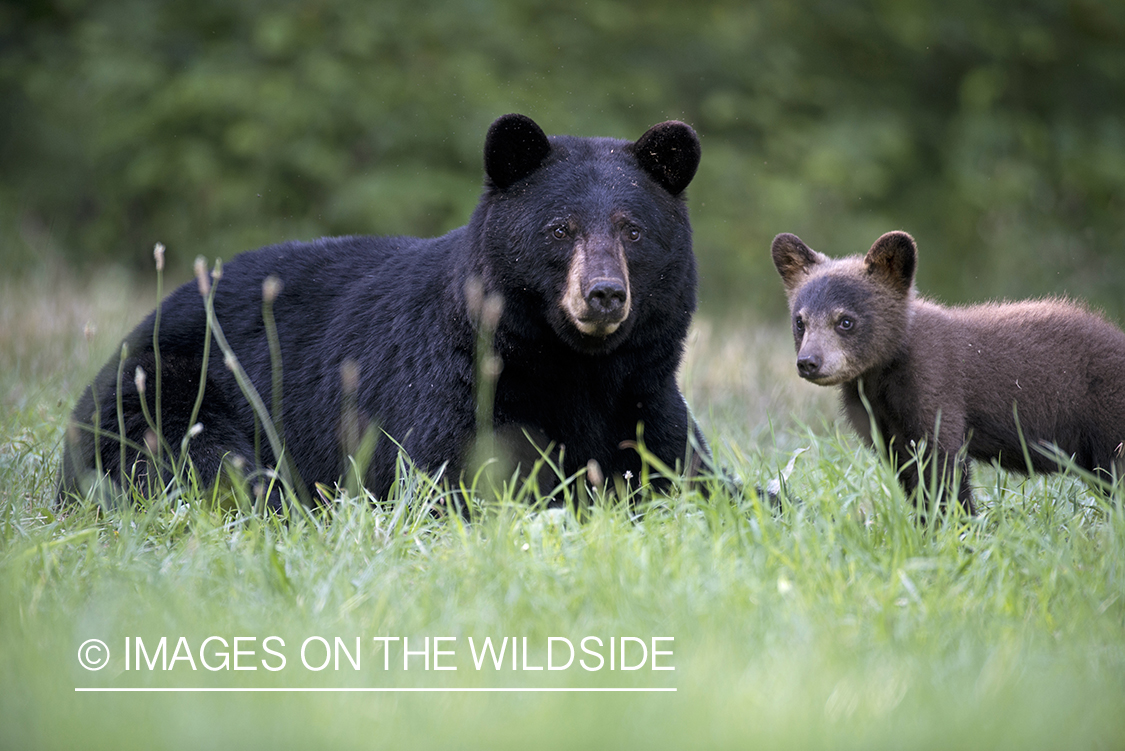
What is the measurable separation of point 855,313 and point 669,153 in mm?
936

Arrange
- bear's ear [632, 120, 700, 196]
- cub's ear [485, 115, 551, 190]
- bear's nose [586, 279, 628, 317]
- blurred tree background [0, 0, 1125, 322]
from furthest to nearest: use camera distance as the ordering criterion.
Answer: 1. blurred tree background [0, 0, 1125, 322]
2. bear's ear [632, 120, 700, 196]
3. cub's ear [485, 115, 551, 190]
4. bear's nose [586, 279, 628, 317]

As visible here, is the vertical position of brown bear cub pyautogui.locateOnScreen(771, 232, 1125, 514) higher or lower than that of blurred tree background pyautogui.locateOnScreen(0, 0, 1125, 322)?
lower

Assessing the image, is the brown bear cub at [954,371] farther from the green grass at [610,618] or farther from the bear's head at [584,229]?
the bear's head at [584,229]

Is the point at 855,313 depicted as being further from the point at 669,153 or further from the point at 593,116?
the point at 593,116

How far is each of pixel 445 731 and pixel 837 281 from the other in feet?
7.32

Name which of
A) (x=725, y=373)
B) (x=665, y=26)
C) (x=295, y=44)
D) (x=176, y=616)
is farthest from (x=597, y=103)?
(x=176, y=616)

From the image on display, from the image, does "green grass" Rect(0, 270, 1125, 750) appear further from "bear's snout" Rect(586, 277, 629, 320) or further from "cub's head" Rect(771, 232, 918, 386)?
"bear's snout" Rect(586, 277, 629, 320)

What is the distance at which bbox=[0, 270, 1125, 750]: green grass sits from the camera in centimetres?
212

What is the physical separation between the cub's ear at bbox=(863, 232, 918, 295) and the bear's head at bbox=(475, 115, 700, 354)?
674 mm

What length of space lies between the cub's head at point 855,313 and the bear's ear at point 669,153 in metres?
0.62

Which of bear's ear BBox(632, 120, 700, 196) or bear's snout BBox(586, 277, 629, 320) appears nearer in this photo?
bear's snout BBox(586, 277, 629, 320)

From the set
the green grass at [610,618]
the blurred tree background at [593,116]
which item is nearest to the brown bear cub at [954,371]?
the green grass at [610,618]

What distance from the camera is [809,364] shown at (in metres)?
3.49

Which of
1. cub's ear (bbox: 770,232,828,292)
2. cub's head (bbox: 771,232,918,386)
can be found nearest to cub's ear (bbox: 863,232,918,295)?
cub's head (bbox: 771,232,918,386)
